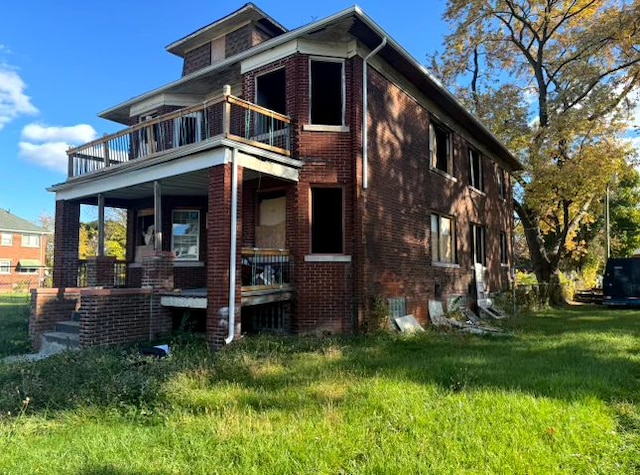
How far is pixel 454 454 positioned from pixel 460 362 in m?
3.74

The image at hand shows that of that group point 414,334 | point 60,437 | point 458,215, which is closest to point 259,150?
point 414,334

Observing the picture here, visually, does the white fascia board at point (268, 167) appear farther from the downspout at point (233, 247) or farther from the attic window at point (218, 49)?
the attic window at point (218, 49)

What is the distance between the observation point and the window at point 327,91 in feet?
36.8

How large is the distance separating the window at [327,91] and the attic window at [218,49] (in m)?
4.54

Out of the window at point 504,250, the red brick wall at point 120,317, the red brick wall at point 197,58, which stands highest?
the red brick wall at point 197,58

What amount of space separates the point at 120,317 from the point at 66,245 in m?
4.82

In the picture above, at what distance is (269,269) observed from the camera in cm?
1066

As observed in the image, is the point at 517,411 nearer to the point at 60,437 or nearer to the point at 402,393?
the point at 402,393

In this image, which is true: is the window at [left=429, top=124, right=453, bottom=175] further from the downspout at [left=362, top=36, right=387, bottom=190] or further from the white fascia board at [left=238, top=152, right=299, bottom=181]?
the white fascia board at [left=238, top=152, right=299, bottom=181]

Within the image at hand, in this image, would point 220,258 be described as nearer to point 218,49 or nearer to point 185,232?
point 185,232

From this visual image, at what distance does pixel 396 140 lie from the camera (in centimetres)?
1245

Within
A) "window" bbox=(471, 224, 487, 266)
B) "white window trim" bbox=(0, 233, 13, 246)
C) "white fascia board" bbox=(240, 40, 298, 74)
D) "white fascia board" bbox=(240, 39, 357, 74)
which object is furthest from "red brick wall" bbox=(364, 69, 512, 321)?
"white window trim" bbox=(0, 233, 13, 246)

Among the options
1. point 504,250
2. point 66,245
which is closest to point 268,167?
point 66,245

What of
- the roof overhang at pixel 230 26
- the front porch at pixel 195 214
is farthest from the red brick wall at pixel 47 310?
the roof overhang at pixel 230 26
